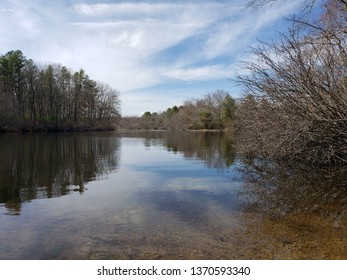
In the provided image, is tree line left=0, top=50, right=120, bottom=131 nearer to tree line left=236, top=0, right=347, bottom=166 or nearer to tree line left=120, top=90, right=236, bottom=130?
tree line left=120, top=90, right=236, bottom=130

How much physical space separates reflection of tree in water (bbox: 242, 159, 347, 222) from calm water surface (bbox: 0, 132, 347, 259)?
0.09 feet

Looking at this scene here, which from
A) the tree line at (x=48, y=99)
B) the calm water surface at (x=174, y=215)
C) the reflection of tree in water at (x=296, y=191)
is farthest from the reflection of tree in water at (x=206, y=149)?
the tree line at (x=48, y=99)

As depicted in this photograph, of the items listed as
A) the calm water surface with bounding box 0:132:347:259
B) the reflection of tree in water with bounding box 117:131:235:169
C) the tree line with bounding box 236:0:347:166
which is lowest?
the calm water surface with bounding box 0:132:347:259

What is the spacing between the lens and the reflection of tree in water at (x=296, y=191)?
295 inches

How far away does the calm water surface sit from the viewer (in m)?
5.16

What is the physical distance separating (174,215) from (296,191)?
4562 mm

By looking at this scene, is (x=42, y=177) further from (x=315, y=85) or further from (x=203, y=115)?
(x=203, y=115)

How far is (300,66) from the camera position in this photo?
9.64m

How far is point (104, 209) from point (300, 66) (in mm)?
7658

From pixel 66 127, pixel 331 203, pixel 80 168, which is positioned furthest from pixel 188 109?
pixel 331 203

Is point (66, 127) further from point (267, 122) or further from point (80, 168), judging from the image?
point (267, 122)

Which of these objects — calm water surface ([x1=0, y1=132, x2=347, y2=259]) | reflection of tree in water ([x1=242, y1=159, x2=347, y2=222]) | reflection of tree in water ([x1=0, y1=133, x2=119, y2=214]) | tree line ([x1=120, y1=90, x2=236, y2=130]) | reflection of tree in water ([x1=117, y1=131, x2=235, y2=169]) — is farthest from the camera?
tree line ([x1=120, y1=90, x2=236, y2=130])

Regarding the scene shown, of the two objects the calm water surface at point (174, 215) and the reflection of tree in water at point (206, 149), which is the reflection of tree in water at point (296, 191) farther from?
the reflection of tree in water at point (206, 149)

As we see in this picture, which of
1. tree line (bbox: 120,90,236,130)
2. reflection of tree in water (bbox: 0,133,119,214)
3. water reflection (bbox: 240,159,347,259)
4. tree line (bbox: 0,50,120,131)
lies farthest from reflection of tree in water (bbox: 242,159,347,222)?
tree line (bbox: 120,90,236,130)
